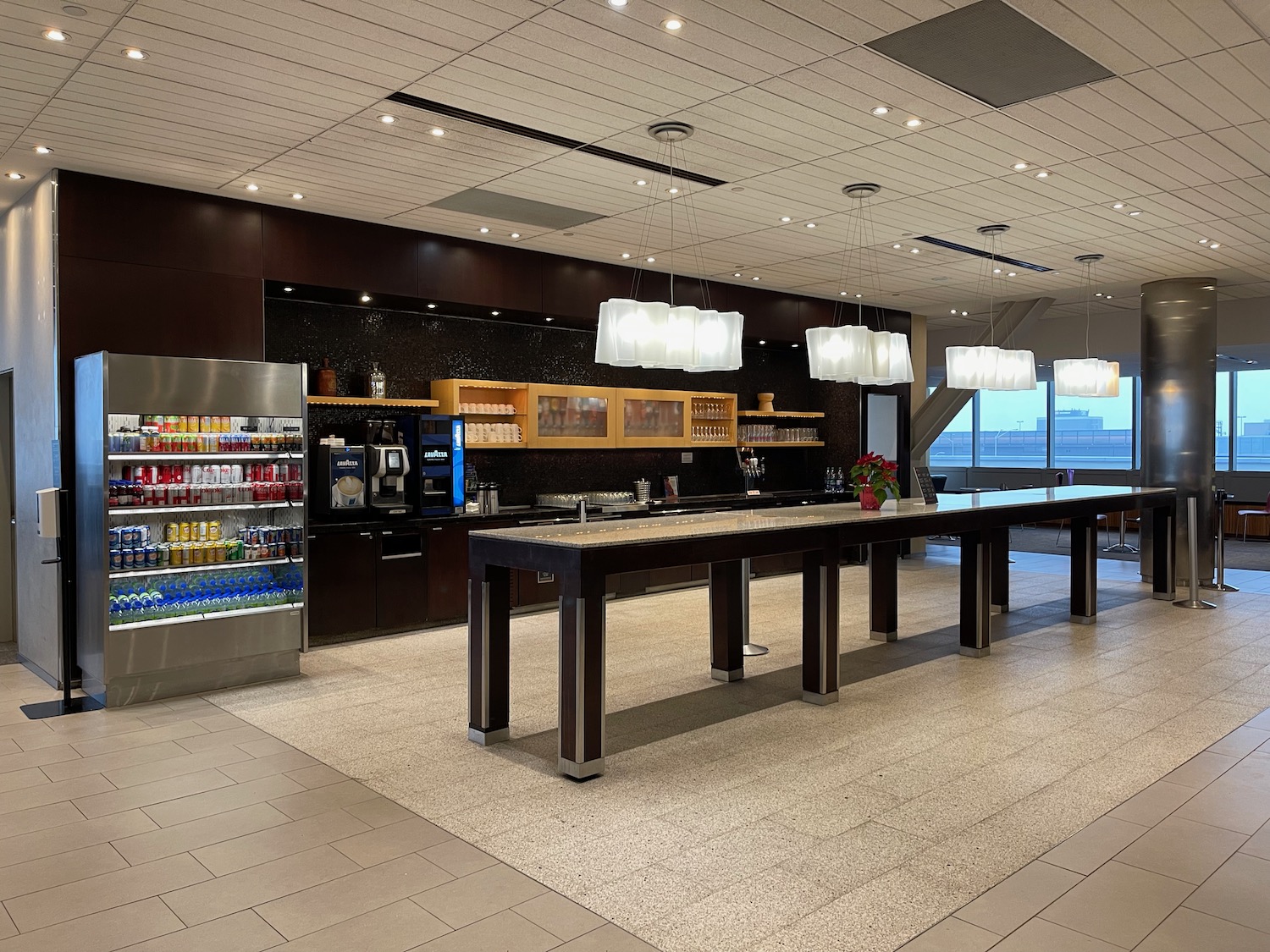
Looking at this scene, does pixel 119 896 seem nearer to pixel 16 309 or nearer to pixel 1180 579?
pixel 16 309

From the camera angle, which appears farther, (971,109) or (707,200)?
(707,200)

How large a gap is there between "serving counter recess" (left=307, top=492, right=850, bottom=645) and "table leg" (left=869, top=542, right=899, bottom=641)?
2.49 feet

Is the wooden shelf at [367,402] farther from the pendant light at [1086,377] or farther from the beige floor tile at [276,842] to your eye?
the pendant light at [1086,377]

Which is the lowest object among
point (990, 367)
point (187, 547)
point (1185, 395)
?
point (187, 547)

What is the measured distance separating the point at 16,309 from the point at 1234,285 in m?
11.9

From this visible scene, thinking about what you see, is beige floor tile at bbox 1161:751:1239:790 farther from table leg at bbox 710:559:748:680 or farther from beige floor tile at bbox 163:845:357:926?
beige floor tile at bbox 163:845:357:926

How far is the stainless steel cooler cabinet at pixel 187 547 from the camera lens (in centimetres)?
552

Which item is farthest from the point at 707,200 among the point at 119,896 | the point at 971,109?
the point at 119,896

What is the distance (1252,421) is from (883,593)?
1309cm

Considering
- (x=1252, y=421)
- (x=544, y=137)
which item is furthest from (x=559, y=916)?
(x=1252, y=421)

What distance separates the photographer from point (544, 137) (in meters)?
5.46

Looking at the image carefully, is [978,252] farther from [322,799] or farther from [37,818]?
[37,818]

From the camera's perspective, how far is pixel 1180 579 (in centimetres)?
995

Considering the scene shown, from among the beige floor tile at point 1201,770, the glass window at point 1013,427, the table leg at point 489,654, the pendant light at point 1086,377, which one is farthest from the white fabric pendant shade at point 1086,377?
the glass window at point 1013,427
